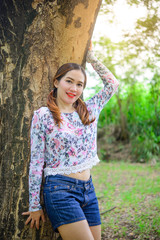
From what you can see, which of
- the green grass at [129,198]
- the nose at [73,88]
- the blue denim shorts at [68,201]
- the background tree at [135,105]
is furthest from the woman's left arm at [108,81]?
the background tree at [135,105]

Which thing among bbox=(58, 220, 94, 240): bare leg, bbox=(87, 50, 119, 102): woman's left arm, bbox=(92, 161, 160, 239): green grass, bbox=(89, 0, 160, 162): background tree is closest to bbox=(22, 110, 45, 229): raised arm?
bbox=(58, 220, 94, 240): bare leg

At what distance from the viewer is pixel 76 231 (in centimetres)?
191

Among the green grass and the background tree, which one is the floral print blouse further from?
the background tree

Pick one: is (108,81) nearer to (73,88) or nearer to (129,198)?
(73,88)

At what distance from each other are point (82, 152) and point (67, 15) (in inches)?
50.1

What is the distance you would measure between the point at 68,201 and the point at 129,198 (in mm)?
3166

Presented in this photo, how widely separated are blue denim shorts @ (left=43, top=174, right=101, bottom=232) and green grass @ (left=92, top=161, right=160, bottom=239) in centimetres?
140

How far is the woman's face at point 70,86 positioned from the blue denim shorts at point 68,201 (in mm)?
638

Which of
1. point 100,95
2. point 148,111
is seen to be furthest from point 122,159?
point 100,95

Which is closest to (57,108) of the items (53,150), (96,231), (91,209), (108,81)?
(53,150)

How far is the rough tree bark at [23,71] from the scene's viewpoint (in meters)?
2.42

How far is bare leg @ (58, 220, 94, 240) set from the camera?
189 cm

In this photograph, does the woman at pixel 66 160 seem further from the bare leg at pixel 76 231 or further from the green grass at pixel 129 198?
the green grass at pixel 129 198

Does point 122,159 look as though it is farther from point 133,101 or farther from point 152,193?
point 152,193
